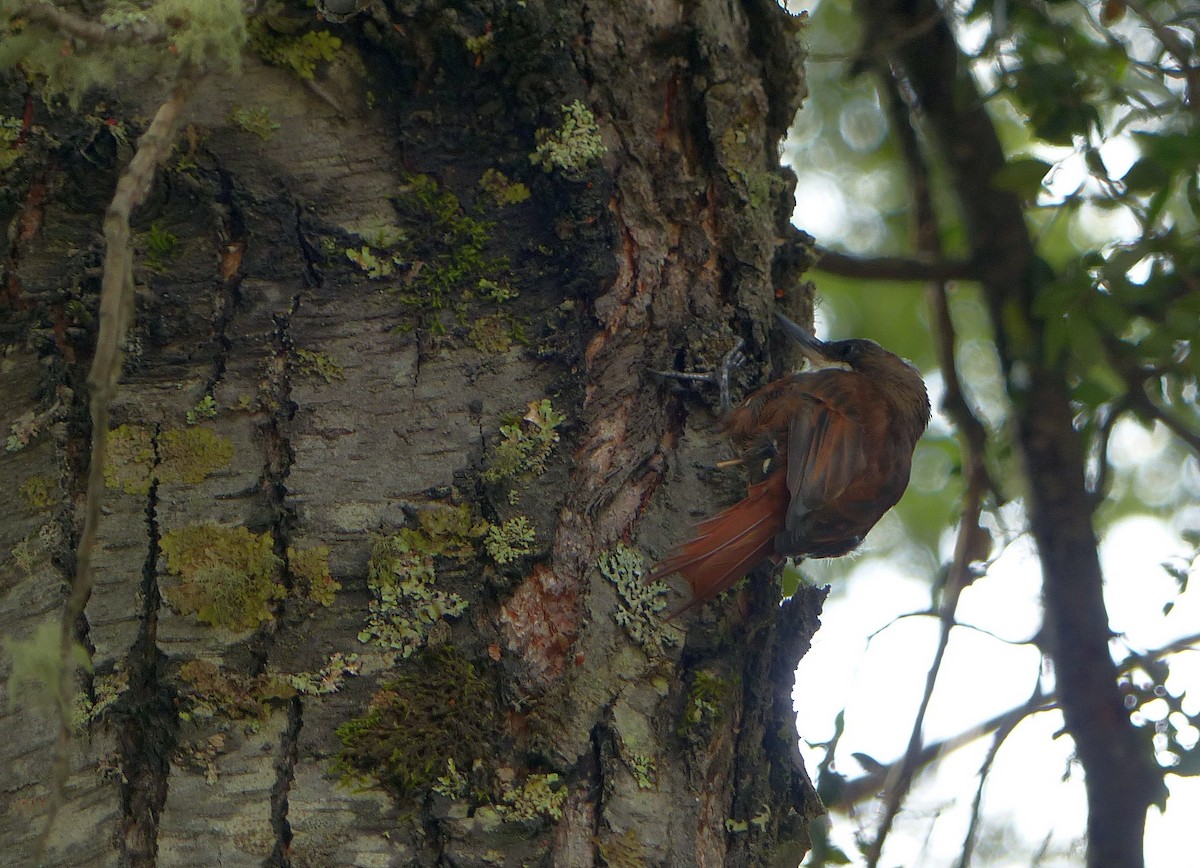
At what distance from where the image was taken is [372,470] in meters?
2.07

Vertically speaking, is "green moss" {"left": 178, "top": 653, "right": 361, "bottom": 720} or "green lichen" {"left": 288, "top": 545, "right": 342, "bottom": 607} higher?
"green lichen" {"left": 288, "top": 545, "right": 342, "bottom": 607}

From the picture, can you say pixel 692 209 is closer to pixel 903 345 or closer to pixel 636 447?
pixel 636 447

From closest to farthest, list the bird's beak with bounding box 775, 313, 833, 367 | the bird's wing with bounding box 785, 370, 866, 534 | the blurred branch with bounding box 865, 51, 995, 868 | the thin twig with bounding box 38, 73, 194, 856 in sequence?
the thin twig with bounding box 38, 73, 194, 856, the bird's beak with bounding box 775, 313, 833, 367, the blurred branch with bounding box 865, 51, 995, 868, the bird's wing with bounding box 785, 370, 866, 534

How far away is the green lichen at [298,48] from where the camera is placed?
217 cm

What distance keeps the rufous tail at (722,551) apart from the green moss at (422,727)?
1.40 ft

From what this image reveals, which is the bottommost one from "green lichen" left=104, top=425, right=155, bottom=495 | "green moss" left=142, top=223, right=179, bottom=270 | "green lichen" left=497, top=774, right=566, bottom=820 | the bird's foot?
"green lichen" left=497, top=774, right=566, bottom=820

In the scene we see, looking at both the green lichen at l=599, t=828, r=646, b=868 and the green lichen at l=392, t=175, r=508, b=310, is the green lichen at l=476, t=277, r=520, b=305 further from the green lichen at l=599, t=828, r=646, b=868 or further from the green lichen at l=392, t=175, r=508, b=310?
the green lichen at l=599, t=828, r=646, b=868

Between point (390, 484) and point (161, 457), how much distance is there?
373mm

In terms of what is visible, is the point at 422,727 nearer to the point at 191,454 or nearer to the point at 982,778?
the point at 191,454

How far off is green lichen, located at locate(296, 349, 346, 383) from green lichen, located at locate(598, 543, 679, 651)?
0.56 m

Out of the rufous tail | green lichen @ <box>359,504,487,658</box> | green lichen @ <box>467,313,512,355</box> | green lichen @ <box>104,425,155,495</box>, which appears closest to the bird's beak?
the rufous tail

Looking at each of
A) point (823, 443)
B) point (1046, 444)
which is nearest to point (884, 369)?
point (823, 443)

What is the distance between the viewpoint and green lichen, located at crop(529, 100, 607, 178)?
7.38 feet

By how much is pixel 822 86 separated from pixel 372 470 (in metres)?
3.48
